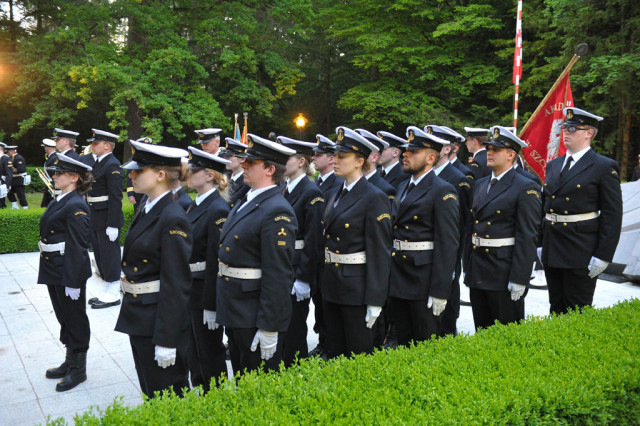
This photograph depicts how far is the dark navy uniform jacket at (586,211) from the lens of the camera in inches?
190

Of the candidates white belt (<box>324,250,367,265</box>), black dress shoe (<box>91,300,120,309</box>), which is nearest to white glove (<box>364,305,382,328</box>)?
white belt (<box>324,250,367,265</box>)

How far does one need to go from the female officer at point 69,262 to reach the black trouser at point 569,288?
180 inches

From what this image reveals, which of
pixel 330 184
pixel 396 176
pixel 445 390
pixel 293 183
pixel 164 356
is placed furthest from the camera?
pixel 396 176

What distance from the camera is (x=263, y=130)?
3350cm

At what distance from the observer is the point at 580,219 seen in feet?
16.4

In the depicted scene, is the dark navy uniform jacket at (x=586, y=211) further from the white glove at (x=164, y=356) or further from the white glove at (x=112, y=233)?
the white glove at (x=112, y=233)

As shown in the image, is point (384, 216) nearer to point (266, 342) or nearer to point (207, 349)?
point (266, 342)

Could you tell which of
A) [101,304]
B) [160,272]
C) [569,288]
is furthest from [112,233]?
[569,288]

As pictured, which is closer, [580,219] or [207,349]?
[207,349]

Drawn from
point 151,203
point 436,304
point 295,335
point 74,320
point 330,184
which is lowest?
point 295,335

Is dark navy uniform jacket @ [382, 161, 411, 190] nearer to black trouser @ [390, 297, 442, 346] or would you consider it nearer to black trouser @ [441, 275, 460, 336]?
black trouser @ [441, 275, 460, 336]

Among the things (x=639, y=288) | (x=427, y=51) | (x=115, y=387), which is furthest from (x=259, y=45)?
(x=115, y=387)

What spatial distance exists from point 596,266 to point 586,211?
1.80 feet

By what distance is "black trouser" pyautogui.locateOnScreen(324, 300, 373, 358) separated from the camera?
4148 millimetres
